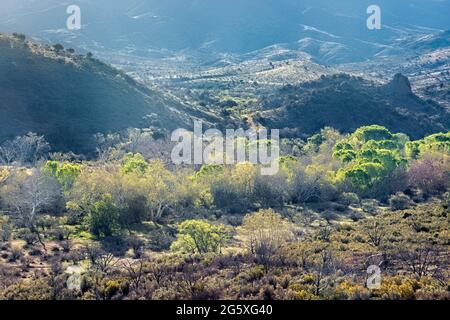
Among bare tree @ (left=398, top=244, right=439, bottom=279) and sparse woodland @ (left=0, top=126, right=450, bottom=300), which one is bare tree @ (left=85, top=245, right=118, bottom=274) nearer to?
sparse woodland @ (left=0, top=126, right=450, bottom=300)


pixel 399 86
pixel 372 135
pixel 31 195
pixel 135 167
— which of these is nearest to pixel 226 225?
pixel 135 167

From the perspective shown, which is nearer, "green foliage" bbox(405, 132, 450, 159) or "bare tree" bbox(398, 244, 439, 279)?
"bare tree" bbox(398, 244, 439, 279)

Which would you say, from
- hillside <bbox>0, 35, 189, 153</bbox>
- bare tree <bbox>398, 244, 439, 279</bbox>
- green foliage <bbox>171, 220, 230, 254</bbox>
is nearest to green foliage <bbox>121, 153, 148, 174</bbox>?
A: green foliage <bbox>171, 220, 230, 254</bbox>

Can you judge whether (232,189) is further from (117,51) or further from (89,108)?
(117,51)

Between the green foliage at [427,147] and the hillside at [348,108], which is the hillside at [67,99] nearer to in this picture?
the hillside at [348,108]

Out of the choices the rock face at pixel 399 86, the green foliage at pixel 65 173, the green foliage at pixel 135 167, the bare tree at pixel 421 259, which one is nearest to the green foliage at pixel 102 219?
the green foliage at pixel 65 173

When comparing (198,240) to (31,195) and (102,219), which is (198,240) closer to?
(102,219)

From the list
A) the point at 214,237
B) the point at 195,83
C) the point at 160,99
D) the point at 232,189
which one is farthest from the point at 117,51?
the point at 214,237
